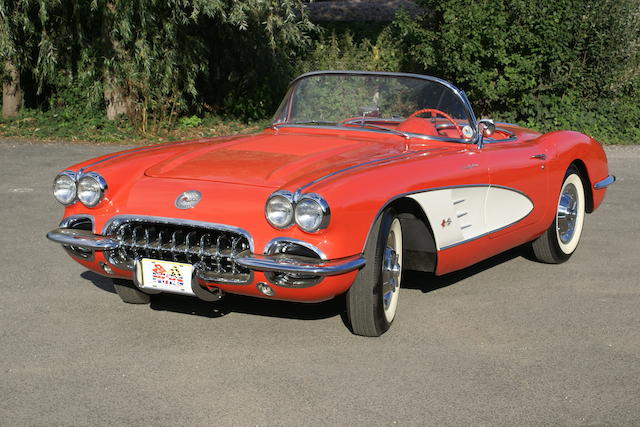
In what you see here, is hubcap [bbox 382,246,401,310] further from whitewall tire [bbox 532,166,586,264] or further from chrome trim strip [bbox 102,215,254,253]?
whitewall tire [bbox 532,166,586,264]

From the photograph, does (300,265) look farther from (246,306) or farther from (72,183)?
(72,183)

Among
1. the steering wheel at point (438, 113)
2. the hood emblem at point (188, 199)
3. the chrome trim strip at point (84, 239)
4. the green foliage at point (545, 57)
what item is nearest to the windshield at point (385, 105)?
the steering wheel at point (438, 113)

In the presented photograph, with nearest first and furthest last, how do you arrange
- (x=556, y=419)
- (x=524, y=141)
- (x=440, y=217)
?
(x=556, y=419) < (x=440, y=217) < (x=524, y=141)

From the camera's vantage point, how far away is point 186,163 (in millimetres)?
5328

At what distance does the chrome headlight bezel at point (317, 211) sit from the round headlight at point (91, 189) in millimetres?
1209

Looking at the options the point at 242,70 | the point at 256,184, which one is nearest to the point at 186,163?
the point at 256,184

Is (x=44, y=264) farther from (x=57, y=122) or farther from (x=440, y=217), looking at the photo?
(x=57, y=122)

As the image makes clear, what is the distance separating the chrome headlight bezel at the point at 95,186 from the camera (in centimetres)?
511

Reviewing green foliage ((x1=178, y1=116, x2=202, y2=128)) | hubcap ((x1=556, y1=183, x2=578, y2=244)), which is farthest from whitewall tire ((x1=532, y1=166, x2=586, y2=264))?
green foliage ((x1=178, y1=116, x2=202, y2=128))

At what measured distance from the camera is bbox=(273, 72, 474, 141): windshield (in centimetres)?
614

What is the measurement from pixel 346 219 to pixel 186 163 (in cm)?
117

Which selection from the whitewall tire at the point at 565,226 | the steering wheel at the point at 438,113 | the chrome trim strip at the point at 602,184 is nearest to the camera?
the steering wheel at the point at 438,113

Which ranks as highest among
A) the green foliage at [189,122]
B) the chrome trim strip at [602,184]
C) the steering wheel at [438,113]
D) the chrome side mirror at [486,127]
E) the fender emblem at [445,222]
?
the steering wheel at [438,113]

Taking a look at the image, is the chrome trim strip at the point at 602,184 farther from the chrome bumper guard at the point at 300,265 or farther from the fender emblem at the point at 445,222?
the chrome bumper guard at the point at 300,265
